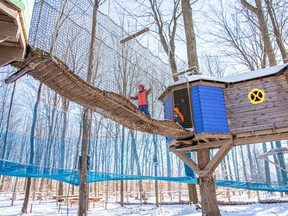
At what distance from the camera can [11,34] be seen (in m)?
2.31

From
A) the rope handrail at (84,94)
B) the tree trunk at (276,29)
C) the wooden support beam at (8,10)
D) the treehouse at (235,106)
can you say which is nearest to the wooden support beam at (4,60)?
the rope handrail at (84,94)

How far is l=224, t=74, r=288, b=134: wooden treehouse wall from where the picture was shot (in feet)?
22.2

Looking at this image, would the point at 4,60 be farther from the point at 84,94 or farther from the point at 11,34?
the point at 84,94

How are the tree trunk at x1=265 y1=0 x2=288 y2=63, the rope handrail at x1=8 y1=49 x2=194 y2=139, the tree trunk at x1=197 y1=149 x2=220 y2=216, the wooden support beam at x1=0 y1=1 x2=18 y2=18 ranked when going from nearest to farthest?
the wooden support beam at x1=0 y1=1 x2=18 y2=18 → the rope handrail at x1=8 y1=49 x2=194 y2=139 → the tree trunk at x1=197 y1=149 x2=220 y2=216 → the tree trunk at x1=265 y1=0 x2=288 y2=63

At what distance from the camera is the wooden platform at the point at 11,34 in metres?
2.14

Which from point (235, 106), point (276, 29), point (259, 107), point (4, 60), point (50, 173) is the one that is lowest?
point (50, 173)

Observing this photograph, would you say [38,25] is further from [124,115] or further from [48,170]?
[48,170]

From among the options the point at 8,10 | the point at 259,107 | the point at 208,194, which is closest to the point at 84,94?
the point at 8,10

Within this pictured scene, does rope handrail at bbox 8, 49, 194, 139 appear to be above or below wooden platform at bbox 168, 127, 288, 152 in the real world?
above

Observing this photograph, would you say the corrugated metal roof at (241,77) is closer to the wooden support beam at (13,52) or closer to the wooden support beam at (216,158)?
the wooden support beam at (216,158)

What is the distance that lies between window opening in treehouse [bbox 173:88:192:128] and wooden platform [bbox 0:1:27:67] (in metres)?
5.34

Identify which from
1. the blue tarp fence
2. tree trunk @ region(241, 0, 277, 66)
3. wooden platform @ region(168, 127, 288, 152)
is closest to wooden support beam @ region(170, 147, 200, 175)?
wooden platform @ region(168, 127, 288, 152)

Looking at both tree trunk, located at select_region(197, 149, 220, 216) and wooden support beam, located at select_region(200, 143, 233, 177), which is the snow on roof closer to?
wooden support beam, located at select_region(200, 143, 233, 177)

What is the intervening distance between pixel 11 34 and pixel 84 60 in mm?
3737
